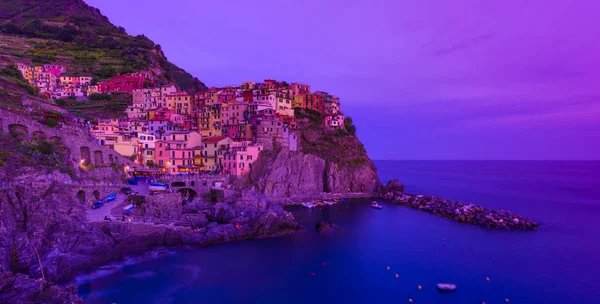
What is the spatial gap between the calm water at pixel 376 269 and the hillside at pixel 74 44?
6211 cm

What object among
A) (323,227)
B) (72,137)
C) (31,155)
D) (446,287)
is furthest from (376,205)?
(31,155)

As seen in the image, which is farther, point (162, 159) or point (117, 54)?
point (117, 54)

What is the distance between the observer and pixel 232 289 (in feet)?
81.3

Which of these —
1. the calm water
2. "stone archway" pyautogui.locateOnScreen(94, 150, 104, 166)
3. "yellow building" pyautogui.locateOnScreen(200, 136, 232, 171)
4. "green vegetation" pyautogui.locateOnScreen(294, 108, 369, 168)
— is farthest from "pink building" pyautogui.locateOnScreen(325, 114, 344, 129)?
"stone archway" pyautogui.locateOnScreen(94, 150, 104, 166)

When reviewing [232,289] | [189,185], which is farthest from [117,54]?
[232,289]

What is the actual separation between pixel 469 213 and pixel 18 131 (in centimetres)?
5213

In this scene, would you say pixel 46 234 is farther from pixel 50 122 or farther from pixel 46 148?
pixel 50 122

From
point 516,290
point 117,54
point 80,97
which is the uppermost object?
point 117,54

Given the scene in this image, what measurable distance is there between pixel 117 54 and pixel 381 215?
79.0 meters

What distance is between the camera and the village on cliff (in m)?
48.8

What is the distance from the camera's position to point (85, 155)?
3984 centimetres

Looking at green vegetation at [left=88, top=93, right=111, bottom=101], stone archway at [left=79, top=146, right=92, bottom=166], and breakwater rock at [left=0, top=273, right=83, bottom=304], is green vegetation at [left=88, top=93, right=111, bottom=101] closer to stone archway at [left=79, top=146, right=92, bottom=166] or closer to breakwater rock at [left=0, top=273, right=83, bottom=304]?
stone archway at [left=79, top=146, right=92, bottom=166]

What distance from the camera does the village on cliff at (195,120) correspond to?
48.8m

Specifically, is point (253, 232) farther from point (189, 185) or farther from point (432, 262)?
point (432, 262)
